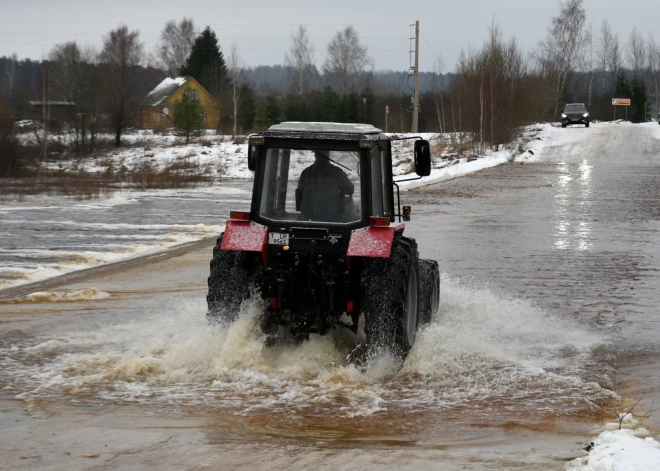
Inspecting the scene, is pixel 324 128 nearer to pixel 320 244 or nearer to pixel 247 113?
pixel 320 244

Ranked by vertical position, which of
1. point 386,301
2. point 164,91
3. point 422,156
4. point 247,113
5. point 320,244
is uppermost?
point 164,91

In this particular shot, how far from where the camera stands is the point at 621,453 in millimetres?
5637

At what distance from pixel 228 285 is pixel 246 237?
448 millimetres

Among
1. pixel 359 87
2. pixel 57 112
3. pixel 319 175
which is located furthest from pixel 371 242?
pixel 359 87

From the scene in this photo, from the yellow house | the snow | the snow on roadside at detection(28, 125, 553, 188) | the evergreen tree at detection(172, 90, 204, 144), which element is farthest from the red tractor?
the snow

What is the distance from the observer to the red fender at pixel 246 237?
7871 millimetres

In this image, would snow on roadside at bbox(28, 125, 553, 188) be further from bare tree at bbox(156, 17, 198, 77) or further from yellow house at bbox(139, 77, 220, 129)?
bare tree at bbox(156, 17, 198, 77)

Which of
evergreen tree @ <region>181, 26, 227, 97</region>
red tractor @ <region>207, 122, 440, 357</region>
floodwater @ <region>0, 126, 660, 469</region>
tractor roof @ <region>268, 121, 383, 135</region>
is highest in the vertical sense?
evergreen tree @ <region>181, 26, 227, 97</region>


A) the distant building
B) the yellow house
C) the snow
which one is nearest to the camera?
the distant building

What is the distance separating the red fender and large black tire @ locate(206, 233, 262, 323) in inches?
6.3

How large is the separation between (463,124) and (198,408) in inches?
1843

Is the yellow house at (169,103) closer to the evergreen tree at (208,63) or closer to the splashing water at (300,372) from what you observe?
the evergreen tree at (208,63)

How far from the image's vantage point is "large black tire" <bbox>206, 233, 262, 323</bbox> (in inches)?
317

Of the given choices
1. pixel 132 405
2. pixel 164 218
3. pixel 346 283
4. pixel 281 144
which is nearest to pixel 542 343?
pixel 346 283
